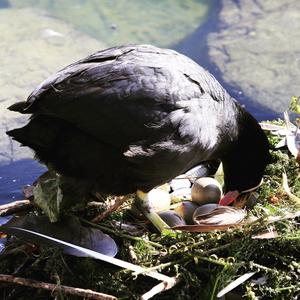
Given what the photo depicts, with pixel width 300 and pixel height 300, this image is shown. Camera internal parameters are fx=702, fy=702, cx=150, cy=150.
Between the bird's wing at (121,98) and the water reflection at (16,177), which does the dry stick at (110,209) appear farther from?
the water reflection at (16,177)

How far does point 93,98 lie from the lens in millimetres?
2732

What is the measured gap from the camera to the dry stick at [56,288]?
2.51 m

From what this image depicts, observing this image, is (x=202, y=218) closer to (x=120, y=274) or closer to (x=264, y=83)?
(x=120, y=274)

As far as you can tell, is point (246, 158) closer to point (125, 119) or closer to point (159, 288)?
point (125, 119)

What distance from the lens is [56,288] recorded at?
2574 millimetres

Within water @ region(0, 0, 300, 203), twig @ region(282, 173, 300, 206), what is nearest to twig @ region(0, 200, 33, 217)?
water @ region(0, 0, 300, 203)

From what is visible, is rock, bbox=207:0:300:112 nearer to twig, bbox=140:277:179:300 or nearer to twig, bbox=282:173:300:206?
twig, bbox=282:173:300:206

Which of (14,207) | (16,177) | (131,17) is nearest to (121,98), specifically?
(14,207)

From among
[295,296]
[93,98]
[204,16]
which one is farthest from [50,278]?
[204,16]

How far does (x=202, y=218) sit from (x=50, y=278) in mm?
676

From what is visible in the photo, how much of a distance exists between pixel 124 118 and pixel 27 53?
292 centimetres

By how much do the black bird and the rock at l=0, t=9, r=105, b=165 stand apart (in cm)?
125

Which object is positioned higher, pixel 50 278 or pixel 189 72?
pixel 189 72

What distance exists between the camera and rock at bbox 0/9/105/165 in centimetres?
437
